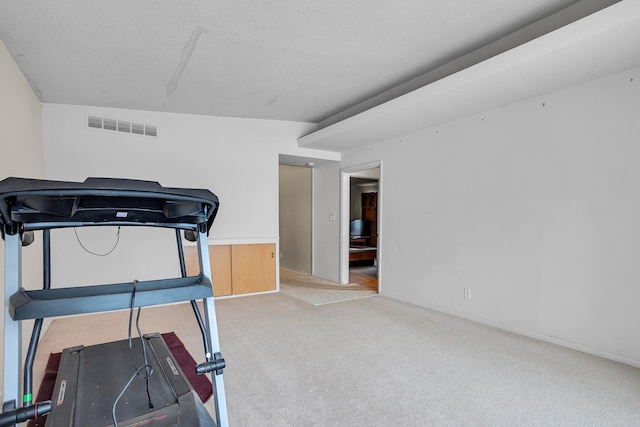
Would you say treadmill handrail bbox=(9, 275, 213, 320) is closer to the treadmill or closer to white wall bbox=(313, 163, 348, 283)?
the treadmill

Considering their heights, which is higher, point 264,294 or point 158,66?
point 158,66

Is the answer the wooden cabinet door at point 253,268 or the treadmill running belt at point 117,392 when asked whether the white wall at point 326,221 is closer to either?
the wooden cabinet door at point 253,268

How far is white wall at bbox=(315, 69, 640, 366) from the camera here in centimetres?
261

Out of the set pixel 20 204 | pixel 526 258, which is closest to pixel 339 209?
pixel 526 258

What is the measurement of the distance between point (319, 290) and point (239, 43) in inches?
146

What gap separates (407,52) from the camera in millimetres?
2902

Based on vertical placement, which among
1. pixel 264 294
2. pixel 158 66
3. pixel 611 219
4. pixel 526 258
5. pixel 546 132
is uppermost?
pixel 158 66

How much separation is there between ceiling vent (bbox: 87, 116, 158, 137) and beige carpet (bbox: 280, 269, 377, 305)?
3.02 m

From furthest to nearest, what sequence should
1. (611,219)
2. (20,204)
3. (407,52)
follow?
(407,52), (611,219), (20,204)

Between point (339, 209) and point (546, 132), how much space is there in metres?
3.23

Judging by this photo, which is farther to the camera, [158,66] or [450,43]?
[158,66]

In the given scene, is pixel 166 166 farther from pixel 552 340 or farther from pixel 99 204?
pixel 552 340

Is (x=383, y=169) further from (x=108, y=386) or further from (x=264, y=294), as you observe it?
(x=108, y=386)

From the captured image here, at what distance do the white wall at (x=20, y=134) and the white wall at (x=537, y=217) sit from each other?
409 centimetres
